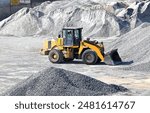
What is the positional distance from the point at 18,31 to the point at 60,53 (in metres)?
15.0

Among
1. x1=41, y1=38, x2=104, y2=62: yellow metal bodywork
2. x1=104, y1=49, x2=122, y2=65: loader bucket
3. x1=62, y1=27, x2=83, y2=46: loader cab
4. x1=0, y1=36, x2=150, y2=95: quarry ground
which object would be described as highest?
x1=62, y1=27, x2=83, y2=46: loader cab

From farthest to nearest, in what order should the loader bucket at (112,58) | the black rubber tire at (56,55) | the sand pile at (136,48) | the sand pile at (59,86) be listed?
the black rubber tire at (56,55)
the loader bucket at (112,58)
the sand pile at (136,48)
the sand pile at (59,86)

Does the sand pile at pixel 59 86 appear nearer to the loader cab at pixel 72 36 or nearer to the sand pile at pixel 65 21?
the loader cab at pixel 72 36

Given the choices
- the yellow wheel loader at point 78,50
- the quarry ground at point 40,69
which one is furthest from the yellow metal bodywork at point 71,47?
the quarry ground at point 40,69

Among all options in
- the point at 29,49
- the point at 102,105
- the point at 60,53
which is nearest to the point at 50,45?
the point at 60,53

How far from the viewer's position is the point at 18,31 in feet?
124

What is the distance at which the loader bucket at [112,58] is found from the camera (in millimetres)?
22531

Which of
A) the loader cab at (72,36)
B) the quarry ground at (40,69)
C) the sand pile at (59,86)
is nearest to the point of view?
the sand pile at (59,86)

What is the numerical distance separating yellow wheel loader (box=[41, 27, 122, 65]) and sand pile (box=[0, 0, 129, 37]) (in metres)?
11.5

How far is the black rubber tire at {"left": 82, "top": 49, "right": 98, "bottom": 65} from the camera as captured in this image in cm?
2273

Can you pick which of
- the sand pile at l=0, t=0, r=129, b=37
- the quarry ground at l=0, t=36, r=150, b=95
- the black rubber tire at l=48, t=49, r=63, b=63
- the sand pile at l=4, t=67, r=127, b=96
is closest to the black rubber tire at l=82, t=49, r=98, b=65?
the quarry ground at l=0, t=36, r=150, b=95

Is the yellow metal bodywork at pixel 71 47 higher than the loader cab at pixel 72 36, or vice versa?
the loader cab at pixel 72 36

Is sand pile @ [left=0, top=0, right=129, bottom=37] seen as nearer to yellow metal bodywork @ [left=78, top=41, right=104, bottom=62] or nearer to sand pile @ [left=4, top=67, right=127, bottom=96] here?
yellow metal bodywork @ [left=78, top=41, right=104, bottom=62]

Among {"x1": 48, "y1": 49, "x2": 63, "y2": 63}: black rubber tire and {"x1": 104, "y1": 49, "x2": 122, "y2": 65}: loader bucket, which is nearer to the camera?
{"x1": 104, "y1": 49, "x2": 122, "y2": 65}: loader bucket
